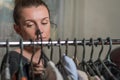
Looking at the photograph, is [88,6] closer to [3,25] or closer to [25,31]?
[3,25]

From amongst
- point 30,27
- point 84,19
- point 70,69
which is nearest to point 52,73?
point 70,69

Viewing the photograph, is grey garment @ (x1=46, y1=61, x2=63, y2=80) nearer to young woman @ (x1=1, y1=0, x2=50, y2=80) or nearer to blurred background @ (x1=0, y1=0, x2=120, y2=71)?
young woman @ (x1=1, y1=0, x2=50, y2=80)

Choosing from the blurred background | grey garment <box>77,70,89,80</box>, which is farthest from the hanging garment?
the blurred background

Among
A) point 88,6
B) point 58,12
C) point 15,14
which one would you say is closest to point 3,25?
point 58,12

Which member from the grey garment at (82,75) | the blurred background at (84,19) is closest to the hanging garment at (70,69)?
the grey garment at (82,75)

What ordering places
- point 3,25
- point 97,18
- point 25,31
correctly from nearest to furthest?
point 25,31 < point 3,25 < point 97,18

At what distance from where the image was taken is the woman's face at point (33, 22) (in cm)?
74

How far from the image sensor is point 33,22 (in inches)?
29.1

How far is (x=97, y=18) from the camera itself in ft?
6.51

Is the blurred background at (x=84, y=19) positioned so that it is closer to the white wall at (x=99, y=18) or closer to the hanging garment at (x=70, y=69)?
the white wall at (x=99, y=18)

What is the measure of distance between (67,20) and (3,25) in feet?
1.38

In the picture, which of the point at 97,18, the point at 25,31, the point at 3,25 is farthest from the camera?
the point at 97,18

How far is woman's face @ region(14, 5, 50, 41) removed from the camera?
29.1 inches

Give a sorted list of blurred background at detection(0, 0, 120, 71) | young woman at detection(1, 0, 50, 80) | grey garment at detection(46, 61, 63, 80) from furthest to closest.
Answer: blurred background at detection(0, 0, 120, 71)
young woman at detection(1, 0, 50, 80)
grey garment at detection(46, 61, 63, 80)
